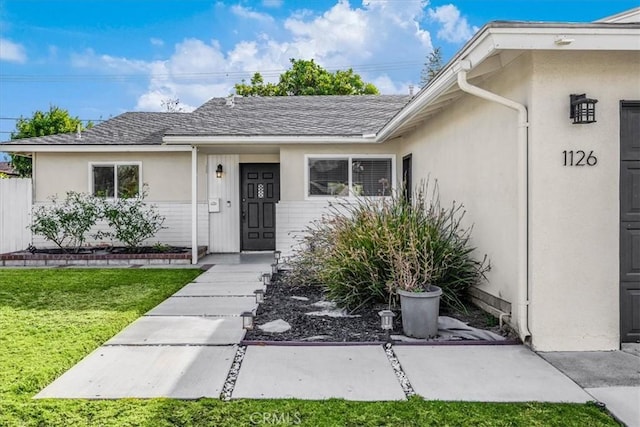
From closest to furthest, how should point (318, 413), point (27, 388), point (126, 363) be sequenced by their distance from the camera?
point (318, 413)
point (27, 388)
point (126, 363)

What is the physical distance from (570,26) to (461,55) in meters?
0.91

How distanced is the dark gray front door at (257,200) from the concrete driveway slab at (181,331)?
6092 mm

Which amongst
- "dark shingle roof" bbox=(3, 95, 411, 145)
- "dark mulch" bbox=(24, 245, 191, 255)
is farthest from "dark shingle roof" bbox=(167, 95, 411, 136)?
"dark mulch" bbox=(24, 245, 191, 255)

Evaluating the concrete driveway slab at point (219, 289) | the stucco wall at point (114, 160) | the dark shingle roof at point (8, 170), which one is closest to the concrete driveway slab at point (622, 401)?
the concrete driveway slab at point (219, 289)

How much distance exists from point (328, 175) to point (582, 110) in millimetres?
6349

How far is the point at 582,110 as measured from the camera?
3977 mm

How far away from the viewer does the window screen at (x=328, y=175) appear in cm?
995

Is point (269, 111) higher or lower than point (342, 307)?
higher

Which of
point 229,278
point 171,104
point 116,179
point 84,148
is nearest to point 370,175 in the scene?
point 229,278

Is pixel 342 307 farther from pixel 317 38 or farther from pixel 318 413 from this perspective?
pixel 317 38

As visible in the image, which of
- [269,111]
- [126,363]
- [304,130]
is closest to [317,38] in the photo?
[269,111]

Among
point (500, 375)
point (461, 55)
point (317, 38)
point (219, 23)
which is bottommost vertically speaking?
point (500, 375)

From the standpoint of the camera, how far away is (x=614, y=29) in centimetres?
368

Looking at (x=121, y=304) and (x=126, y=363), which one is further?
(x=121, y=304)
